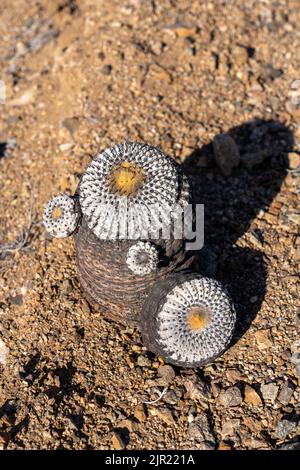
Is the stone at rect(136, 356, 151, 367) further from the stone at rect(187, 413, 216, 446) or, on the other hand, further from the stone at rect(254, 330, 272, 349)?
the stone at rect(254, 330, 272, 349)

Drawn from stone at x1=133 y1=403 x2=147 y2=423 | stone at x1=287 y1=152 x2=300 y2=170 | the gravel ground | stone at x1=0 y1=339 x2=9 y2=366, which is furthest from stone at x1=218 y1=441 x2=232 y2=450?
stone at x1=287 y1=152 x2=300 y2=170

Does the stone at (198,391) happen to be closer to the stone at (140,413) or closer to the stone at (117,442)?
the stone at (140,413)

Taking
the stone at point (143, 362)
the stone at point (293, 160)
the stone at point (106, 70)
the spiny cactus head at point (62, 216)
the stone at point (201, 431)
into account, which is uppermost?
the spiny cactus head at point (62, 216)

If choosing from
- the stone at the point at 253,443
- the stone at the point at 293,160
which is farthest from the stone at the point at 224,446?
the stone at the point at 293,160

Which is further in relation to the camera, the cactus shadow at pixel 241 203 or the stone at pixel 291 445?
the cactus shadow at pixel 241 203

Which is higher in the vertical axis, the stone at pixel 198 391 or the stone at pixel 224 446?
the stone at pixel 198 391
